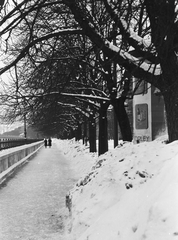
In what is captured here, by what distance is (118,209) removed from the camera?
3848mm

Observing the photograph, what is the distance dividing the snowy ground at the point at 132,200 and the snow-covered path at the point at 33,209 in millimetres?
631

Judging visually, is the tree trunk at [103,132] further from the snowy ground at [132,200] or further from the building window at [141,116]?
the snowy ground at [132,200]

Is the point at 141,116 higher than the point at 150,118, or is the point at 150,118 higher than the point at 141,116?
the point at 141,116

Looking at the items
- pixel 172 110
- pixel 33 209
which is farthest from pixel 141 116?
pixel 33 209

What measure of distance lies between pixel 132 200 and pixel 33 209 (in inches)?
142

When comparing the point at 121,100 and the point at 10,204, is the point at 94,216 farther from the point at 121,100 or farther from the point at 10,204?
the point at 121,100

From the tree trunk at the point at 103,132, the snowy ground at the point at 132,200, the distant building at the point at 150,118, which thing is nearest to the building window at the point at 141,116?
the distant building at the point at 150,118

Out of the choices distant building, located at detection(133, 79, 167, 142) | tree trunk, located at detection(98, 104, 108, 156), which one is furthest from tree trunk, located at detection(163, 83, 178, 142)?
tree trunk, located at detection(98, 104, 108, 156)

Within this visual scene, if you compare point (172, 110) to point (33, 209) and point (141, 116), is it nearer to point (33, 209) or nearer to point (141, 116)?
point (33, 209)

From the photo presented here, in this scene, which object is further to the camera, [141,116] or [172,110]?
[141,116]

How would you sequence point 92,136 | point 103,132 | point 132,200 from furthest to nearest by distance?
point 92,136, point 103,132, point 132,200

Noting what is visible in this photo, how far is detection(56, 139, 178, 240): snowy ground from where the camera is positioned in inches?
110

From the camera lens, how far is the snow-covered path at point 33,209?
5.15m

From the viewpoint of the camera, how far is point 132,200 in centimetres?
379
